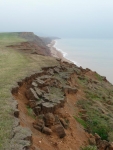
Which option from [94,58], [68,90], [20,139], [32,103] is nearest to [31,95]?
[32,103]

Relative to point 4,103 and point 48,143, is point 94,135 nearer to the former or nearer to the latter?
point 48,143

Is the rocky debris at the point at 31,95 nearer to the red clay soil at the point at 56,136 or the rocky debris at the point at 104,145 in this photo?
the red clay soil at the point at 56,136

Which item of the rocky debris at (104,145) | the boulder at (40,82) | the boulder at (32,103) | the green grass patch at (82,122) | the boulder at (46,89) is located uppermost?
the boulder at (40,82)

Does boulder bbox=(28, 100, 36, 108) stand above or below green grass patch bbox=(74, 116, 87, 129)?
above

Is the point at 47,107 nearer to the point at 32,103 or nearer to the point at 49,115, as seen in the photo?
the point at 32,103

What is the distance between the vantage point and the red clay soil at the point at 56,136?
343 inches

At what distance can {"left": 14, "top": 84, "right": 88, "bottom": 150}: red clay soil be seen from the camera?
8712mm

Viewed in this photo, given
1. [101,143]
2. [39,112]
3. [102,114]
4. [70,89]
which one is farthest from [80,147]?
[70,89]

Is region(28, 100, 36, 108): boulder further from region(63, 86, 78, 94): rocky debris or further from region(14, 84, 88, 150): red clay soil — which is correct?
region(63, 86, 78, 94): rocky debris

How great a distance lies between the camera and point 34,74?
611 inches

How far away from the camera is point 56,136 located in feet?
31.4

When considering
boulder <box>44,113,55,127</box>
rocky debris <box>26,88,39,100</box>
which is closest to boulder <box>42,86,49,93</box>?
rocky debris <box>26,88,39,100</box>

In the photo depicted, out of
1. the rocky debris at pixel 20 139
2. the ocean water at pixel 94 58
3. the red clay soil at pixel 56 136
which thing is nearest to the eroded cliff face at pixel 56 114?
the red clay soil at pixel 56 136

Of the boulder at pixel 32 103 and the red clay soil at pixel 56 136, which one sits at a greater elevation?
the boulder at pixel 32 103
